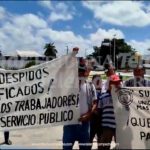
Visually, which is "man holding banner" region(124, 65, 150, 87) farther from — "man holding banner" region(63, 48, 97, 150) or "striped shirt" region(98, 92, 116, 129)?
"man holding banner" region(63, 48, 97, 150)

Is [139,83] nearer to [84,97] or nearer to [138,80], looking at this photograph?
[138,80]

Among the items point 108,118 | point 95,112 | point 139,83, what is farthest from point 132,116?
point 139,83

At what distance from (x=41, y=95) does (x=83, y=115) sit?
0.68 meters

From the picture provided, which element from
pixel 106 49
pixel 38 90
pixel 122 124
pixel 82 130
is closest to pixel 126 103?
pixel 122 124

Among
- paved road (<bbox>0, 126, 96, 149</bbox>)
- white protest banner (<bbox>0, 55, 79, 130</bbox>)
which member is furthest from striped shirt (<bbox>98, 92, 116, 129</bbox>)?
paved road (<bbox>0, 126, 96, 149</bbox>)

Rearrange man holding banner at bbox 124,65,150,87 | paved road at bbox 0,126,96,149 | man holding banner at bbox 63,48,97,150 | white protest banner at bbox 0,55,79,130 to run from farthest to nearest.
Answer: paved road at bbox 0,126,96,149, man holding banner at bbox 124,65,150,87, white protest banner at bbox 0,55,79,130, man holding banner at bbox 63,48,97,150

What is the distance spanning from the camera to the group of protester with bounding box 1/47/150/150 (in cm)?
714

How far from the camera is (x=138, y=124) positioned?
7.48 metres

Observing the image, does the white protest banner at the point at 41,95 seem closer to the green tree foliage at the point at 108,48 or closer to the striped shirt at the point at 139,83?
the striped shirt at the point at 139,83

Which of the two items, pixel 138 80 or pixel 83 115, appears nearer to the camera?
pixel 83 115

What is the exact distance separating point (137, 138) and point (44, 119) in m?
1.38

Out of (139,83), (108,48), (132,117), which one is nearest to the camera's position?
(132,117)

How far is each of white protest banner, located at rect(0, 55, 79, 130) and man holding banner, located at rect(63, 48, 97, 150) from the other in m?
0.10

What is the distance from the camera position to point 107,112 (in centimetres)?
Answer: 764
